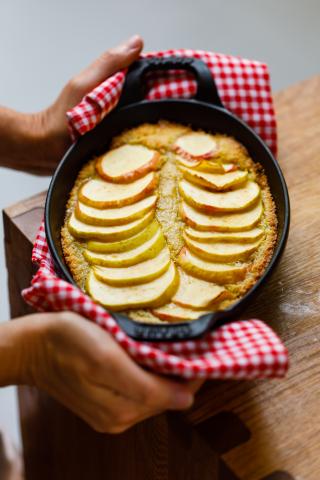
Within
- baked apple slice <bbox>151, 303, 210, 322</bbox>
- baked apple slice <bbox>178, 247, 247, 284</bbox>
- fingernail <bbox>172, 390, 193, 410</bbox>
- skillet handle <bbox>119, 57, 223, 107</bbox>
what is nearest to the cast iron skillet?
skillet handle <bbox>119, 57, 223, 107</bbox>

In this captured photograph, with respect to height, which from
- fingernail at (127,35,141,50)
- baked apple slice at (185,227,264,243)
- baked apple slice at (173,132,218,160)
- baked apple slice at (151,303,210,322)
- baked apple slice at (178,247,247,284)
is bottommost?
baked apple slice at (151,303,210,322)

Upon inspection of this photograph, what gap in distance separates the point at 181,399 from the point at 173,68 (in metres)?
0.79

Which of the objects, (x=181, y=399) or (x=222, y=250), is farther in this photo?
(x=222, y=250)

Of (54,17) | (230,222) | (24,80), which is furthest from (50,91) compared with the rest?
(230,222)

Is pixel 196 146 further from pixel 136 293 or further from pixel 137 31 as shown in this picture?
pixel 137 31

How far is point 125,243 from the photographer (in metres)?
1.26

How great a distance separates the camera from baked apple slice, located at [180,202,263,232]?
1.28m

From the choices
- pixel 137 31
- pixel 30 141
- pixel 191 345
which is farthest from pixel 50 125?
pixel 137 31

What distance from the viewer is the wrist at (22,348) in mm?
1081

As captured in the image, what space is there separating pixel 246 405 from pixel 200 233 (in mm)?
329

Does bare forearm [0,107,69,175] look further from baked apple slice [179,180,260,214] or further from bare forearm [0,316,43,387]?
bare forearm [0,316,43,387]

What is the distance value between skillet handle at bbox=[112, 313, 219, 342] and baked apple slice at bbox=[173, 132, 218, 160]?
47cm

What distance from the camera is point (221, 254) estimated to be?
123 cm

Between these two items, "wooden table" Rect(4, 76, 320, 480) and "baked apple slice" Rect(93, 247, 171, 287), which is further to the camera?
"baked apple slice" Rect(93, 247, 171, 287)
